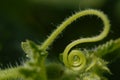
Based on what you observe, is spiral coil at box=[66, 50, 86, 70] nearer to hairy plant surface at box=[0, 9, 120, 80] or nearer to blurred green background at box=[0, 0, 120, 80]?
hairy plant surface at box=[0, 9, 120, 80]

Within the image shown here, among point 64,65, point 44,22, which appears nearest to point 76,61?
point 64,65

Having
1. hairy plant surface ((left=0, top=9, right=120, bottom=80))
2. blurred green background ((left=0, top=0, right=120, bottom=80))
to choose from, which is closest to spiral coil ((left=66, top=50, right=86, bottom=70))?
hairy plant surface ((left=0, top=9, right=120, bottom=80))

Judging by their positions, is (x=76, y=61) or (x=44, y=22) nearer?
(x=76, y=61)

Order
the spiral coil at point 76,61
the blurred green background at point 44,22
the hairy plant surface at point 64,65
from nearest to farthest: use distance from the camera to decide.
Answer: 1. the hairy plant surface at point 64,65
2. the spiral coil at point 76,61
3. the blurred green background at point 44,22

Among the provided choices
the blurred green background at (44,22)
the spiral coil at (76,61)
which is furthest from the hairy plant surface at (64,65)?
the blurred green background at (44,22)

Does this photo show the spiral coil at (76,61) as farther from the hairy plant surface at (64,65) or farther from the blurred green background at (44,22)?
the blurred green background at (44,22)

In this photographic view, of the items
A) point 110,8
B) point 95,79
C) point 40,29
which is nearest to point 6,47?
point 40,29

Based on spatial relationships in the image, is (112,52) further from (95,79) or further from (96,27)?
(96,27)

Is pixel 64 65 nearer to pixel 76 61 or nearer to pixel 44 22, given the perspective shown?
pixel 76 61
